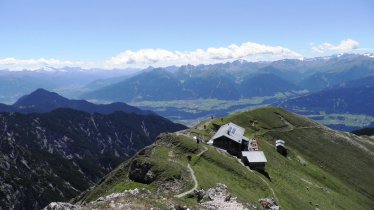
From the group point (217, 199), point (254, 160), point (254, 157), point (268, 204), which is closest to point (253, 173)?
point (254, 160)

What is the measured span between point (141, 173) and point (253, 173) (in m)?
33.6

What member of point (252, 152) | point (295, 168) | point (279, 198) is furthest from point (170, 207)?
point (295, 168)

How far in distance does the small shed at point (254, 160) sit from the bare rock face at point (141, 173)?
3751 cm

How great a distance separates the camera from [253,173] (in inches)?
4097

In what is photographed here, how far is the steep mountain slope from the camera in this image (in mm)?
72188

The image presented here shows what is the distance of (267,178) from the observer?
107 meters

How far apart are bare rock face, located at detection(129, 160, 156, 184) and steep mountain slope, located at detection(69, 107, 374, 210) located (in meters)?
0.18

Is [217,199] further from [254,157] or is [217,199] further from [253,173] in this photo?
[254,157]

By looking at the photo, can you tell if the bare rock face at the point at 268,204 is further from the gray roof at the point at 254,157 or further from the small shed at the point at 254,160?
the gray roof at the point at 254,157

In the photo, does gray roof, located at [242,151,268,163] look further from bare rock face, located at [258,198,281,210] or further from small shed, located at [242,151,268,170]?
bare rock face, located at [258,198,281,210]

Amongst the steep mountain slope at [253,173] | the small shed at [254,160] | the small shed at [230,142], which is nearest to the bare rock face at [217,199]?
the steep mountain slope at [253,173]

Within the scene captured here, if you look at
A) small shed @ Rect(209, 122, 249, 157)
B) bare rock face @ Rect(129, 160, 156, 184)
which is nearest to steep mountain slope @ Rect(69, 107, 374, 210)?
bare rock face @ Rect(129, 160, 156, 184)

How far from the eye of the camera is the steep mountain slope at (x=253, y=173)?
237 ft

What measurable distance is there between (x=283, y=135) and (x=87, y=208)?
138279 millimetres
